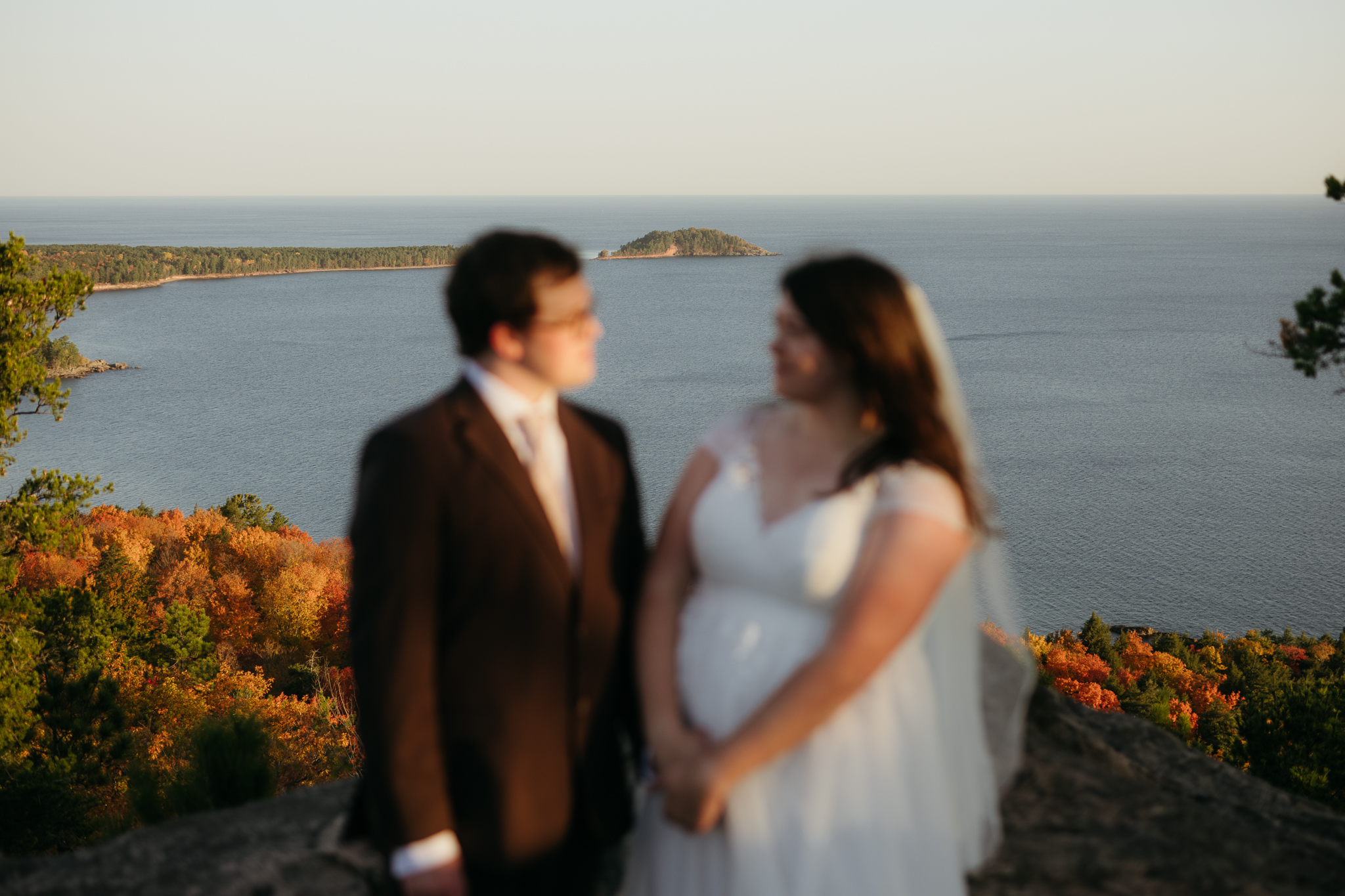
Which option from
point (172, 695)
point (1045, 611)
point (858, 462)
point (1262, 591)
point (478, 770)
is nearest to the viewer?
point (478, 770)

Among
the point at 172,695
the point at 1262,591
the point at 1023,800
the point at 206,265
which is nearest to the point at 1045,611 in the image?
the point at 1262,591

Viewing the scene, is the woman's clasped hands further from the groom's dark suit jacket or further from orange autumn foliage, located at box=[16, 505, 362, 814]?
orange autumn foliage, located at box=[16, 505, 362, 814]

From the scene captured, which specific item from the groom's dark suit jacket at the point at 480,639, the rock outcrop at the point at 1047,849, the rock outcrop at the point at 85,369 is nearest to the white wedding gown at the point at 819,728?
the groom's dark suit jacket at the point at 480,639

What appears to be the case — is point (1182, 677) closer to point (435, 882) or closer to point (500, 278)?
point (435, 882)

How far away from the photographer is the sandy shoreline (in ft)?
461

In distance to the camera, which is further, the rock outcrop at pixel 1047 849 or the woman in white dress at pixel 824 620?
the rock outcrop at pixel 1047 849

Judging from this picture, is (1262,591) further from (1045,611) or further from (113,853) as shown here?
(113,853)

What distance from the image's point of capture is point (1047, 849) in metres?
2.80

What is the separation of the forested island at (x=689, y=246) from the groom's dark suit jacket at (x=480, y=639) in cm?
17426

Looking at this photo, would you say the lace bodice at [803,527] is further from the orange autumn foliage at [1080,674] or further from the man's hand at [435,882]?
the orange autumn foliage at [1080,674]

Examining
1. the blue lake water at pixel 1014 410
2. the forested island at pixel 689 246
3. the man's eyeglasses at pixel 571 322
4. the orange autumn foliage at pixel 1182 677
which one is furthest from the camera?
the forested island at pixel 689 246

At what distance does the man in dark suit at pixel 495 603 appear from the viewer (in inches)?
72.4

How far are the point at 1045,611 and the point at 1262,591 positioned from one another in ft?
34.9

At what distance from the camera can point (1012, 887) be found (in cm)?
268
